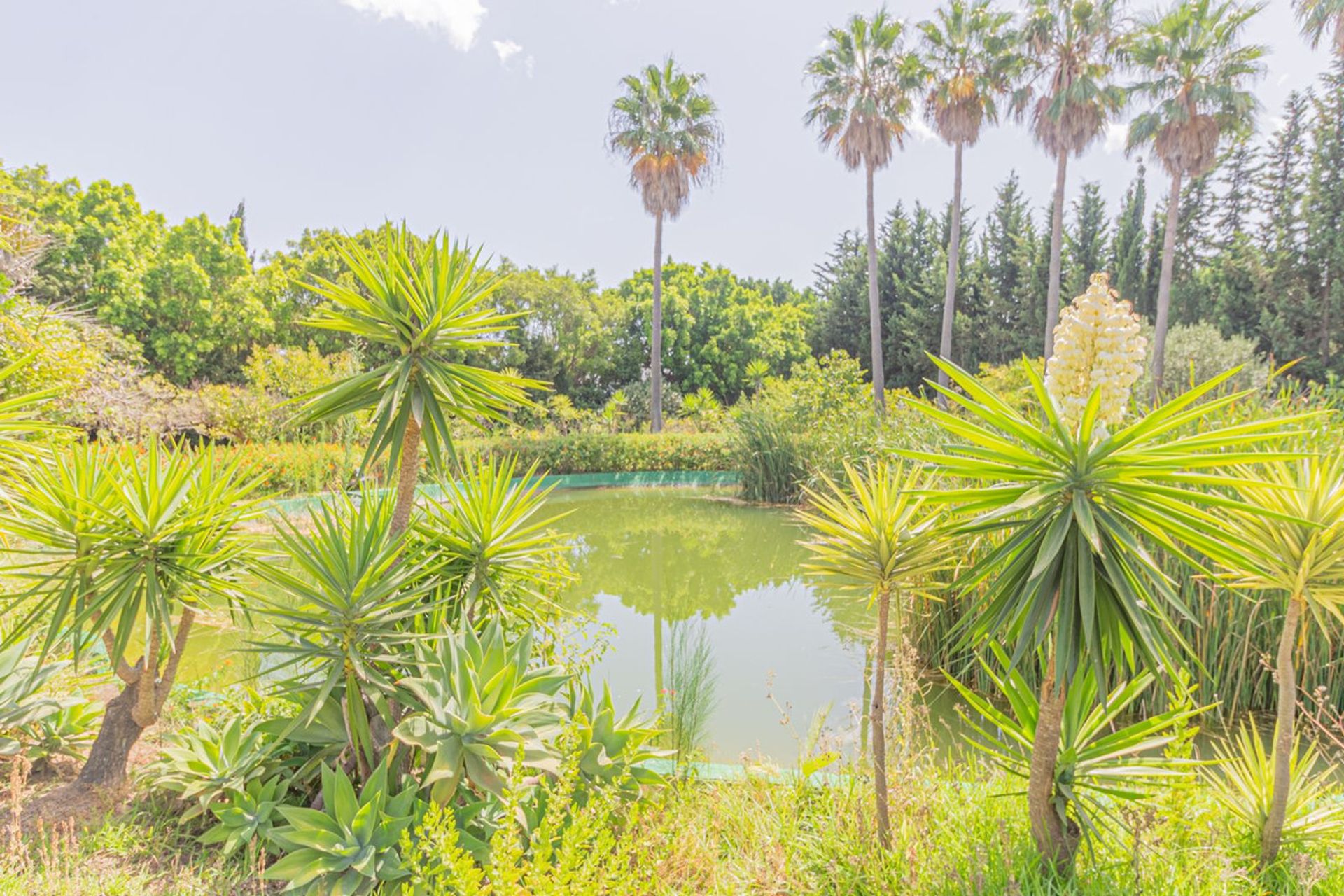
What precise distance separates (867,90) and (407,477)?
1886 centimetres

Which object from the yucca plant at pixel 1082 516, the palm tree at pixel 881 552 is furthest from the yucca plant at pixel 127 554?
the yucca plant at pixel 1082 516

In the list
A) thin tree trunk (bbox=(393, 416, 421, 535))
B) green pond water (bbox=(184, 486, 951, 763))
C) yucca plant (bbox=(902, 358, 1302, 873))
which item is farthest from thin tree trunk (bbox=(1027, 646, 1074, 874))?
thin tree trunk (bbox=(393, 416, 421, 535))

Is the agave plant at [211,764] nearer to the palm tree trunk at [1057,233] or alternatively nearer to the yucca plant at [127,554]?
the yucca plant at [127,554]

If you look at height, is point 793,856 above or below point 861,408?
below

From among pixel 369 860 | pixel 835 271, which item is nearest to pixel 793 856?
pixel 369 860

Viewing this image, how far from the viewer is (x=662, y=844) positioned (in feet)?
6.75

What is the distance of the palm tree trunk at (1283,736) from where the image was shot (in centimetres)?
170

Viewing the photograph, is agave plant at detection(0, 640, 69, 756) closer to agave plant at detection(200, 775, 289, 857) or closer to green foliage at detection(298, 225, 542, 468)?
agave plant at detection(200, 775, 289, 857)

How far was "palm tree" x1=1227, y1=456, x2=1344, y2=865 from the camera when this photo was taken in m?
1.66

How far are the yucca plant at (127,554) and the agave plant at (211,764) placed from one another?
1.05 feet

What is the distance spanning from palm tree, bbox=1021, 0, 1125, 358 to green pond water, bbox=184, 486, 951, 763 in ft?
38.2

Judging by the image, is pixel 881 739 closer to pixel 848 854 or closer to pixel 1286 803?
pixel 848 854

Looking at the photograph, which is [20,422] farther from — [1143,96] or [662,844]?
[1143,96]

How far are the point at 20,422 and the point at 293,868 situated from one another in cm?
202
